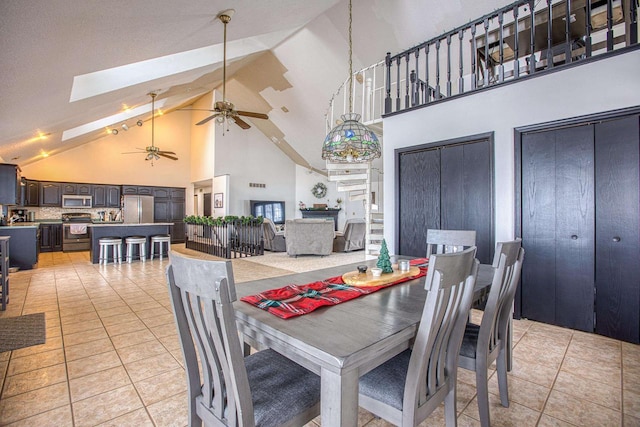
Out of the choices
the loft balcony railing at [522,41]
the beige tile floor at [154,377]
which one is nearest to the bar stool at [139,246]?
the beige tile floor at [154,377]

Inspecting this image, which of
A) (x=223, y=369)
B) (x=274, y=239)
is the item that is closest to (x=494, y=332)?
(x=223, y=369)

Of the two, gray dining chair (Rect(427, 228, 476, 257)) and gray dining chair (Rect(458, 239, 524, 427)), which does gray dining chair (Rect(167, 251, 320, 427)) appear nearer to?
gray dining chair (Rect(458, 239, 524, 427))

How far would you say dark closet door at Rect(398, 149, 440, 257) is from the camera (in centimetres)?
391

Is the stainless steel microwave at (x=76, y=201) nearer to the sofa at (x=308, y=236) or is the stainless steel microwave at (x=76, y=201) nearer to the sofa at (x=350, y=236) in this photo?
the sofa at (x=308, y=236)

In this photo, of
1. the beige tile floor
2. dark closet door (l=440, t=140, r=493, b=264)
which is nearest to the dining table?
the beige tile floor

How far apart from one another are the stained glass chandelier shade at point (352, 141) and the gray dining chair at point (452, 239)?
979mm

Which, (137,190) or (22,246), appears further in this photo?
(137,190)

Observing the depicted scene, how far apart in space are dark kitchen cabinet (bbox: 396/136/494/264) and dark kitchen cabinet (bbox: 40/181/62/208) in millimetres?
9777

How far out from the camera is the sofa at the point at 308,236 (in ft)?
23.7

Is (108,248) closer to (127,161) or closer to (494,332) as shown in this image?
(127,161)

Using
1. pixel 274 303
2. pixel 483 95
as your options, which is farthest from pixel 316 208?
pixel 274 303

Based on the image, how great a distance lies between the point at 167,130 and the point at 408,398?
473 inches

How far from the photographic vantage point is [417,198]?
4.08 meters

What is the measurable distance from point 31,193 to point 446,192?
34.5 feet
